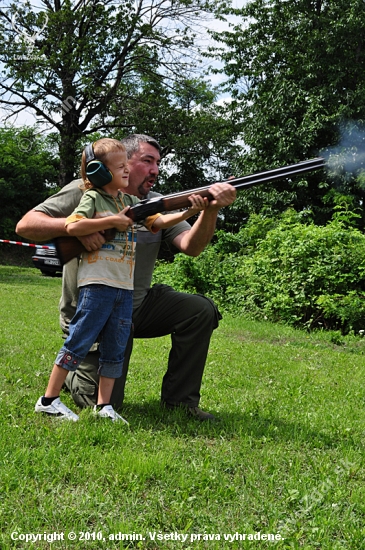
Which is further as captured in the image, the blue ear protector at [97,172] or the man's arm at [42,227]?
the man's arm at [42,227]

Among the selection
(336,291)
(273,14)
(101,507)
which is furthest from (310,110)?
(101,507)

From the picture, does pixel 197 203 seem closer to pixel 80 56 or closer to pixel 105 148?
pixel 105 148

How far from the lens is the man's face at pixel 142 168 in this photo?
4.25 metres

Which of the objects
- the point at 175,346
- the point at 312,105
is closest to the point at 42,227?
the point at 175,346

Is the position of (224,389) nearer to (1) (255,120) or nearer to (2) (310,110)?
(2) (310,110)

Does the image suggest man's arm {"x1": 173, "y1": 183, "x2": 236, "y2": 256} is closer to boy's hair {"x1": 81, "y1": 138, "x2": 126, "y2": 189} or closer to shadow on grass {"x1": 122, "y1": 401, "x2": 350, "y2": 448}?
boy's hair {"x1": 81, "y1": 138, "x2": 126, "y2": 189}

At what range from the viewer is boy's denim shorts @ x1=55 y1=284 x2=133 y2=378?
3703 mm

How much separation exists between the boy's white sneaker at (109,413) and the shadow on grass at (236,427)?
9 cm

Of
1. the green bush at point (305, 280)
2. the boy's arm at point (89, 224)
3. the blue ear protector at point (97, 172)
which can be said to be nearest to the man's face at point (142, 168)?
the blue ear protector at point (97, 172)

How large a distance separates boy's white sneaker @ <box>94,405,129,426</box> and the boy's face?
1.43 metres

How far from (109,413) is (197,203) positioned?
1451 millimetres

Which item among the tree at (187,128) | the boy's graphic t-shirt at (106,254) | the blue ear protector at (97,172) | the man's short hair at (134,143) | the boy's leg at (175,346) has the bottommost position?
the boy's leg at (175,346)

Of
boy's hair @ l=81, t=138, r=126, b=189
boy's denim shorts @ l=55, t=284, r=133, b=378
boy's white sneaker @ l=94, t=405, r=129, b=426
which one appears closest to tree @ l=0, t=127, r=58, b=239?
boy's hair @ l=81, t=138, r=126, b=189

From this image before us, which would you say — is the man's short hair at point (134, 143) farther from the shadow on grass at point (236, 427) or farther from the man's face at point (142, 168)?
the shadow on grass at point (236, 427)
